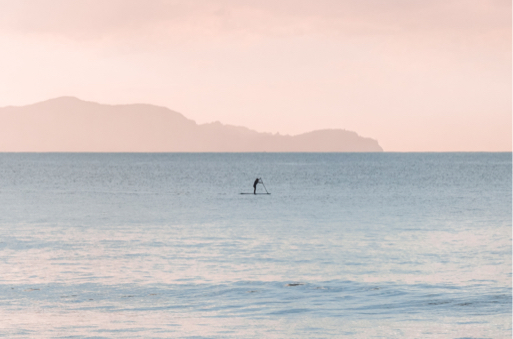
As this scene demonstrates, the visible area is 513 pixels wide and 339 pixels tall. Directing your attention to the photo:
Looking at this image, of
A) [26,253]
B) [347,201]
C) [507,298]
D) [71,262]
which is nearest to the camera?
[507,298]

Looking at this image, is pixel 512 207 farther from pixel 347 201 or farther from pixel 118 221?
pixel 118 221

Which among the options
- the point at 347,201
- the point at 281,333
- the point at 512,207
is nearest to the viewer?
the point at 281,333

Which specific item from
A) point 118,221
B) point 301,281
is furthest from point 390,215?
point 301,281

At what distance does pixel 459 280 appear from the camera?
65.4 feet

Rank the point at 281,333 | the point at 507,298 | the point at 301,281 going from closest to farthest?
1. the point at 281,333
2. the point at 507,298
3. the point at 301,281

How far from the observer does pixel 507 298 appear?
17328 millimetres

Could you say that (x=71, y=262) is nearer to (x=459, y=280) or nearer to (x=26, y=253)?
(x=26, y=253)

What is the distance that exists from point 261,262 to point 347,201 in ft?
105

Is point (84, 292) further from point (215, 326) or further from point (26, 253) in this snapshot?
point (26, 253)

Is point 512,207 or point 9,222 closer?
point 9,222

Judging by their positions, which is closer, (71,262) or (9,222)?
(71,262)

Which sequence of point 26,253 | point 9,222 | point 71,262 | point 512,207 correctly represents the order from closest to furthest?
point 71,262, point 26,253, point 9,222, point 512,207

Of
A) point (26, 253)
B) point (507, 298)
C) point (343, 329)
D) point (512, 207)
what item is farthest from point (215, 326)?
point (512, 207)

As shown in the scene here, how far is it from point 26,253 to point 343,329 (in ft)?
49.9
